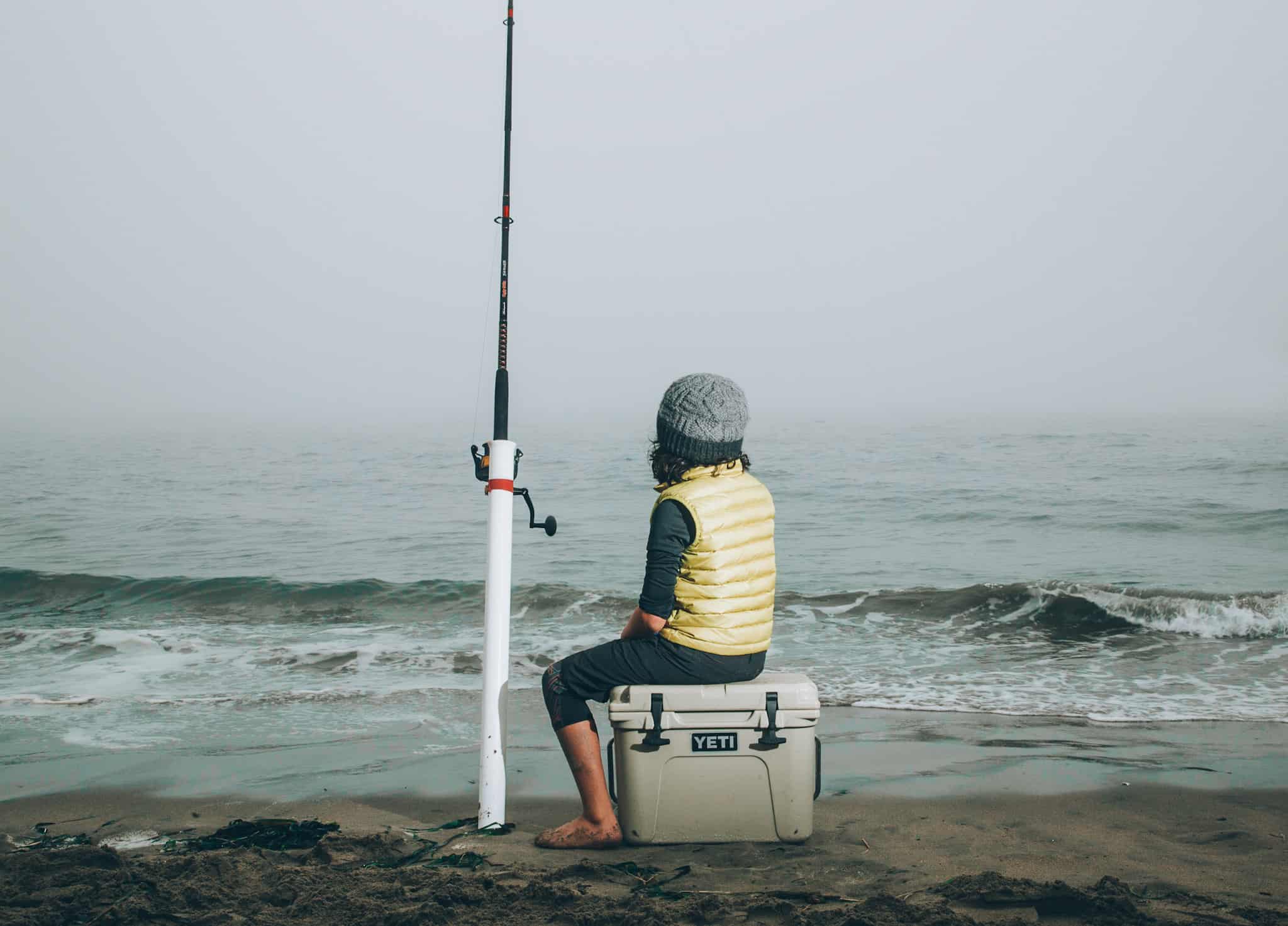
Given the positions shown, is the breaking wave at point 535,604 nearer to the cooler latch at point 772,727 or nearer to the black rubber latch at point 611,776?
the black rubber latch at point 611,776

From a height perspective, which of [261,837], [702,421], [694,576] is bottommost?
[261,837]

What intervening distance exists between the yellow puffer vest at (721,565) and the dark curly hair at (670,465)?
0.04ft

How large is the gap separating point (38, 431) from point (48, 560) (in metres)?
40.3

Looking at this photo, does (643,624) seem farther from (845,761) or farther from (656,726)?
(845,761)

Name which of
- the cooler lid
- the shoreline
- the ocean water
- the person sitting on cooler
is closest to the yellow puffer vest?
the person sitting on cooler

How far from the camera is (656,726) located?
9.64 ft

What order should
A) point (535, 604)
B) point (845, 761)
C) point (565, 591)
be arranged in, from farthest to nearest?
point (565, 591) < point (535, 604) < point (845, 761)

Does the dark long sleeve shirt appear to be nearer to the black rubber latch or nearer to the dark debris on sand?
the black rubber latch

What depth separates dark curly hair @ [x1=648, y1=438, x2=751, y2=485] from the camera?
3.03 meters

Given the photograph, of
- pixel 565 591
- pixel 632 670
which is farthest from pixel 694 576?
pixel 565 591

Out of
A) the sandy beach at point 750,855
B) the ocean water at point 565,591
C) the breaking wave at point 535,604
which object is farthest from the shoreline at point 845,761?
the breaking wave at point 535,604

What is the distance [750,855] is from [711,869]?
0.50 feet

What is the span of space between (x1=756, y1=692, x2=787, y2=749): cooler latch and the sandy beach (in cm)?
35

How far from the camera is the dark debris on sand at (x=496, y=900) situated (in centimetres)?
257
